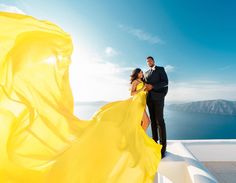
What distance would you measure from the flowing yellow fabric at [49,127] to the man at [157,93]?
6.67 ft

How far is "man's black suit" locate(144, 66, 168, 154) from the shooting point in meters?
3.27

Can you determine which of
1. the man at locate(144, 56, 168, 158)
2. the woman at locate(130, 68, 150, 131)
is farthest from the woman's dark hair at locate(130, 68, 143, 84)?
the man at locate(144, 56, 168, 158)

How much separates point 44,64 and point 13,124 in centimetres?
35

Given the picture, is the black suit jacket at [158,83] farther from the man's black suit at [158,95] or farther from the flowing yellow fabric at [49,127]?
the flowing yellow fabric at [49,127]

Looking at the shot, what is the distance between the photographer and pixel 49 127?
1.10 m

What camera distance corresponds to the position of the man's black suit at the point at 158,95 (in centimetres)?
327

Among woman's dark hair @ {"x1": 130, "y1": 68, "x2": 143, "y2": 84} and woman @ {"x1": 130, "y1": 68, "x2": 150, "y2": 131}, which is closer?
woman @ {"x1": 130, "y1": 68, "x2": 150, "y2": 131}

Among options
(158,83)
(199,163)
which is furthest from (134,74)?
(199,163)

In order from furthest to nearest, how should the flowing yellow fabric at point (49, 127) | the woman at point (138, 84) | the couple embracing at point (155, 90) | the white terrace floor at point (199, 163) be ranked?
the couple embracing at point (155, 90) < the woman at point (138, 84) < the white terrace floor at point (199, 163) < the flowing yellow fabric at point (49, 127)

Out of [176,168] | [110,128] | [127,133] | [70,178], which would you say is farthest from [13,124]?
[176,168]

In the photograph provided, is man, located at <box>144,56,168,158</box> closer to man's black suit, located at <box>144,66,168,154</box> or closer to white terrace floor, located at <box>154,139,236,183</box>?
man's black suit, located at <box>144,66,168,154</box>

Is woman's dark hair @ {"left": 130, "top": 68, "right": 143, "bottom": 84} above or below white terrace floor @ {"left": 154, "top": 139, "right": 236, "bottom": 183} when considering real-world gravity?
above

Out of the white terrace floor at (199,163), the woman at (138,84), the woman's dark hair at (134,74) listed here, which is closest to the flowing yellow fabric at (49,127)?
the white terrace floor at (199,163)

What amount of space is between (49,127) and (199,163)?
220 centimetres
